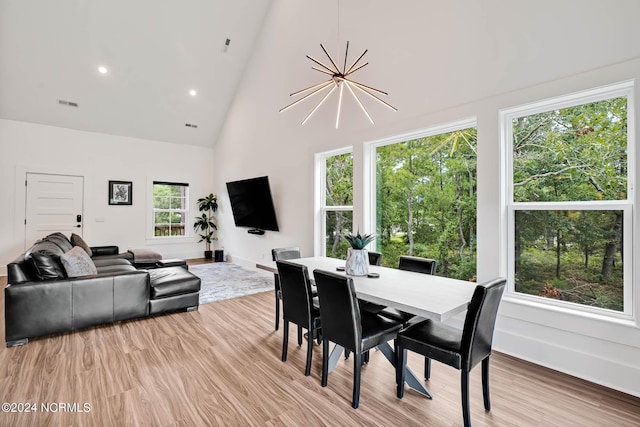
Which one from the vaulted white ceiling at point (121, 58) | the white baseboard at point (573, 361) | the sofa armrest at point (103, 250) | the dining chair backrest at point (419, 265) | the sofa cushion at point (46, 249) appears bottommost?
the white baseboard at point (573, 361)

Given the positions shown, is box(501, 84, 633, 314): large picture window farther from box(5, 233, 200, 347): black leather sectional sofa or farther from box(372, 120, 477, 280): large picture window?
box(5, 233, 200, 347): black leather sectional sofa

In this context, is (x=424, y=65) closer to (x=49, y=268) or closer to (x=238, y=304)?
(x=238, y=304)

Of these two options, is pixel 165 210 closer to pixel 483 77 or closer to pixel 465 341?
pixel 483 77

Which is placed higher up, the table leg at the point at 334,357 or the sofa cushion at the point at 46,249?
the sofa cushion at the point at 46,249

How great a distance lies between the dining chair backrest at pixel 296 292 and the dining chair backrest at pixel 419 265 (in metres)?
1.10

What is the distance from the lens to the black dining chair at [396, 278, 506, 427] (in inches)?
70.2

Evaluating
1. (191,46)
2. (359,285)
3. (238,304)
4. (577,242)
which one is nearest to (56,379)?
(238,304)

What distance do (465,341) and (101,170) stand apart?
7.88m

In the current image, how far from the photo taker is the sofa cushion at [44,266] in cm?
303

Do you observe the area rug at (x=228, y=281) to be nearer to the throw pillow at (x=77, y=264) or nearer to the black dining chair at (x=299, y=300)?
the throw pillow at (x=77, y=264)

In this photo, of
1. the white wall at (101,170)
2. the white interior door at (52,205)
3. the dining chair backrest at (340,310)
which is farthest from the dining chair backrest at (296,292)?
the white interior door at (52,205)

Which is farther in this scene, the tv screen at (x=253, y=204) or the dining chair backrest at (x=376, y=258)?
the tv screen at (x=253, y=204)

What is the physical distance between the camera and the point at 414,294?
81.0 inches

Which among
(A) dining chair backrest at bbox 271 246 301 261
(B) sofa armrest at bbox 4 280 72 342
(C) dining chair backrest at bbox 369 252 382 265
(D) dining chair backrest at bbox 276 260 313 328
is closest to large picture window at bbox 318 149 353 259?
(A) dining chair backrest at bbox 271 246 301 261
